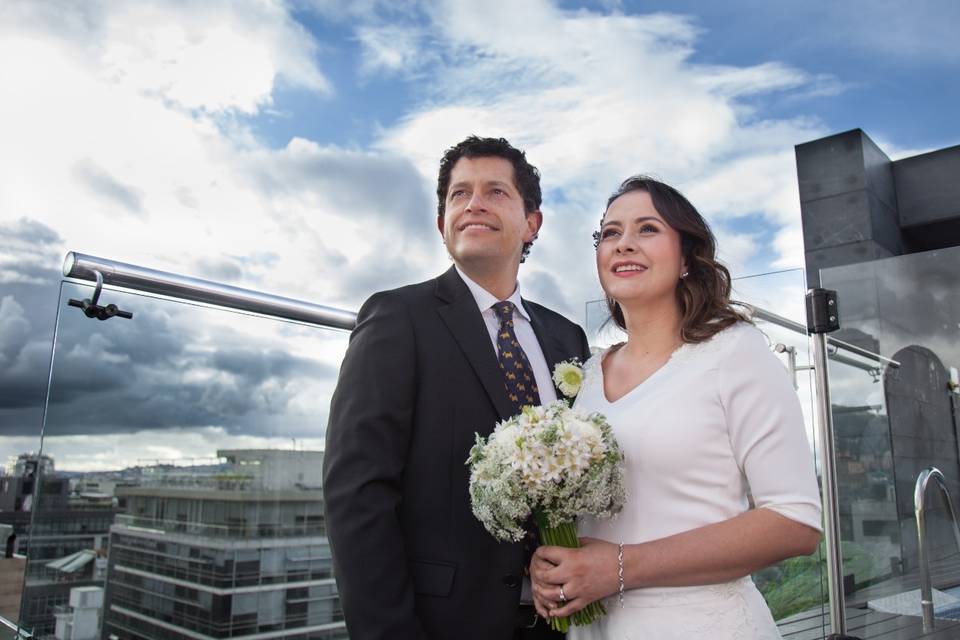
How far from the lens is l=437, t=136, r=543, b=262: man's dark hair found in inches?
86.2

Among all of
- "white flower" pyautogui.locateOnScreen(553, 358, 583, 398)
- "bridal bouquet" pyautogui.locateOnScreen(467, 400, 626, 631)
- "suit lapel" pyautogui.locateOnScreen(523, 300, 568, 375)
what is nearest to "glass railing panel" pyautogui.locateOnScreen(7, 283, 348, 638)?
"suit lapel" pyautogui.locateOnScreen(523, 300, 568, 375)

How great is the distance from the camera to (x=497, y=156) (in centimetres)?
219

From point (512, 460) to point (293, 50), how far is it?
4.83m

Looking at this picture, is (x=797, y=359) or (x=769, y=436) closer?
(x=769, y=436)

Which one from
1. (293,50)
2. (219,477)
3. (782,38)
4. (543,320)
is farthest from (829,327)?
(782,38)

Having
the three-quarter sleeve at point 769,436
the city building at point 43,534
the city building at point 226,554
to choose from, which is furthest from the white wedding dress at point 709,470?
the city building at point 43,534

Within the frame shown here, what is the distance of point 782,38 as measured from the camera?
314 inches

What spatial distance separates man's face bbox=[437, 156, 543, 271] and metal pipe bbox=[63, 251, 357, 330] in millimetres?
559

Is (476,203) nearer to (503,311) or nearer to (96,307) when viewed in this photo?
(503,311)

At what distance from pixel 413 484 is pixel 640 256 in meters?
0.82

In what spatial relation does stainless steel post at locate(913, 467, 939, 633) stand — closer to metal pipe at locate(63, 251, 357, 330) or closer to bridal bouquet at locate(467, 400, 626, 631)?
bridal bouquet at locate(467, 400, 626, 631)

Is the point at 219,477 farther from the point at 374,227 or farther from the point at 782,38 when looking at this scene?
the point at 782,38

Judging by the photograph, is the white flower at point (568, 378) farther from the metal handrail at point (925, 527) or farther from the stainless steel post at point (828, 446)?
the metal handrail at point (925, 527)

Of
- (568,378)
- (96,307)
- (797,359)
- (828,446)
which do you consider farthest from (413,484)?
(797,359)
